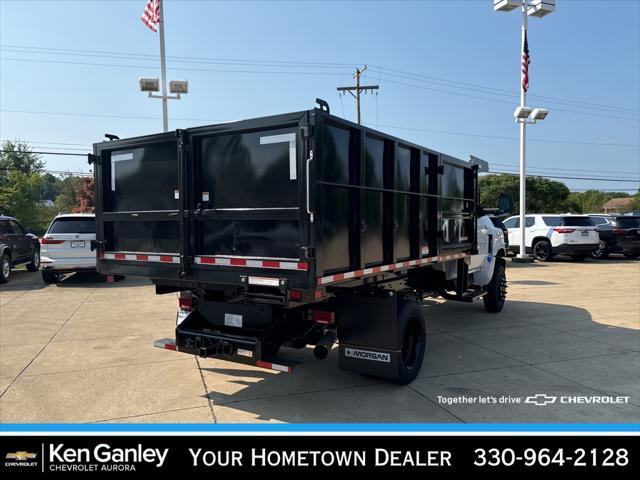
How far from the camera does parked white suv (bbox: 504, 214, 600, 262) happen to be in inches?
762

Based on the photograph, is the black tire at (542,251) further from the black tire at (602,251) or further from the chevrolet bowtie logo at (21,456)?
the chevrolet bowtie logo at (21,456)

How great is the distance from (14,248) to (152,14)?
31.1 ft

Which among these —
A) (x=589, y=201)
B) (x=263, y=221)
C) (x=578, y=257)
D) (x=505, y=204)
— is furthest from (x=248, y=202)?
(x=589, y=201)

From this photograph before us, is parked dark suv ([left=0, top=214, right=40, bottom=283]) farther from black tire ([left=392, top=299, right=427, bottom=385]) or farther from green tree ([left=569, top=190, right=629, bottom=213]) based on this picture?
green tree ([left=569, top=190, right=629, bottom=213])

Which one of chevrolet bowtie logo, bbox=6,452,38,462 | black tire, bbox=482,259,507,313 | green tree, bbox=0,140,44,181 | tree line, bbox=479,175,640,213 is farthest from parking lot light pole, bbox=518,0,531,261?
green tree, bbox=0,140,44,181

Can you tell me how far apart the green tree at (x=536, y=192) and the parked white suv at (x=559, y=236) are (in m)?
36.5

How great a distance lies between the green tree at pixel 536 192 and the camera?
186 feet

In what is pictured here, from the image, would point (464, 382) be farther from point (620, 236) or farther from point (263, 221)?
point (620, 236)

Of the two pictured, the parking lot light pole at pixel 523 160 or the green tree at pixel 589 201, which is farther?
the green tree at pixel 589 201

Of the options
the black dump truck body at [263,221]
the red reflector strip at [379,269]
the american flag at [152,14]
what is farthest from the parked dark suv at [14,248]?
the red reflector strip at [379,269]

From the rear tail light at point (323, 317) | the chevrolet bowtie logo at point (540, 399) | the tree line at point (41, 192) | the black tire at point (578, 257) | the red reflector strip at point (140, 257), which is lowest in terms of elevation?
the chevrolet bowtie logo at point (540, 399)

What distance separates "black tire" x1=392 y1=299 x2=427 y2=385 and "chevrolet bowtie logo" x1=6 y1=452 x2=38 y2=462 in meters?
3.21

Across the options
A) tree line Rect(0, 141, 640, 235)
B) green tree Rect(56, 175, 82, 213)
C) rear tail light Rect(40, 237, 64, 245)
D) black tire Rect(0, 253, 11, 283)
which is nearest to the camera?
rear tail light Rect(40, 237, 64, 245)

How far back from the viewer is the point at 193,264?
4.51 meters
